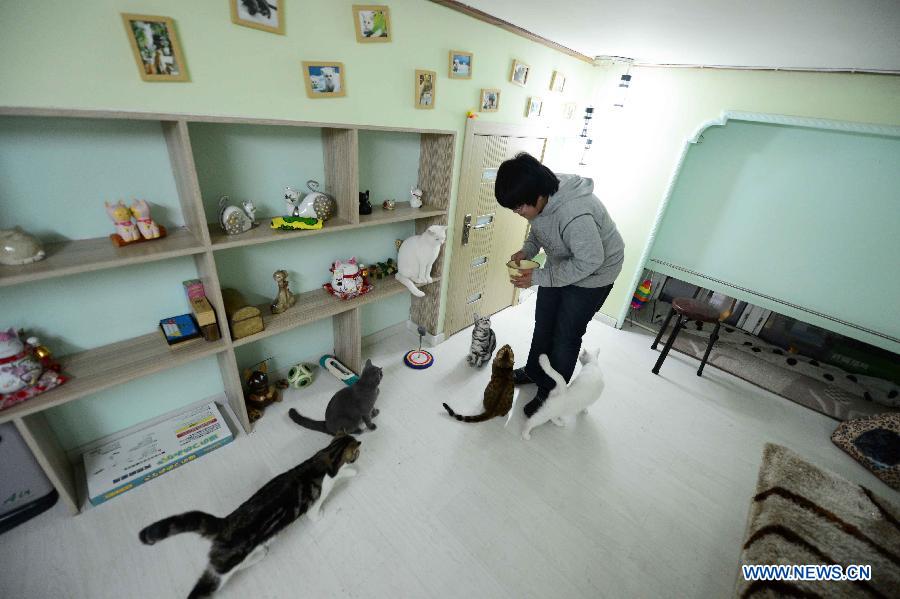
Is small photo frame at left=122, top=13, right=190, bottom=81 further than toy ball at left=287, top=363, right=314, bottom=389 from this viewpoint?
No

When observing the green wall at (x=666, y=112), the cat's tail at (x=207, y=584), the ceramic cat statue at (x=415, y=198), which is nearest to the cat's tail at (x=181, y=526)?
the cat's tail at (x=207, y=584)

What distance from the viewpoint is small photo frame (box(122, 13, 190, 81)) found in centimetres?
108

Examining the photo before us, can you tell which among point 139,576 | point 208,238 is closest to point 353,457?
point 139,576

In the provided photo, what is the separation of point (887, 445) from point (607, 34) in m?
2.69

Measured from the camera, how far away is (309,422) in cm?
175

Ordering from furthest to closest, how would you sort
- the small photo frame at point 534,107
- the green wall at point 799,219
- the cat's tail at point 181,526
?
the small photo frame at point 534,107, the green wall at point 799,219, the cat's tail at point 181,526

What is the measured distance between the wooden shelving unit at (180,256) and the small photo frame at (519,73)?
2.03 ft

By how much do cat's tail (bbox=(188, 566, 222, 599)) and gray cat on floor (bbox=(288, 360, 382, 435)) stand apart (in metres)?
0.65

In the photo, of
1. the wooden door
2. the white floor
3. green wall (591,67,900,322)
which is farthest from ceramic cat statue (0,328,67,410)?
green wall (591,67,900,322)

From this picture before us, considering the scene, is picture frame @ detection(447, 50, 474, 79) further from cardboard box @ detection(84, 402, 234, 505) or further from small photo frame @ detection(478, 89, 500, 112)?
cardboard box @ detection(84, 402, 234, 505)

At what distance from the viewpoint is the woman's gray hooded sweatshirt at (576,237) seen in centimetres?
157

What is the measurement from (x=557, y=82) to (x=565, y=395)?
2.14 metres

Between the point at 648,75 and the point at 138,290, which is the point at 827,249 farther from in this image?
the point at 138,290

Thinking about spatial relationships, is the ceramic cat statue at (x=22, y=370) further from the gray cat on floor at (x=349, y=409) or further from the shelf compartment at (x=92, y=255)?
the gray cat on floor at (x=349, y=409)
